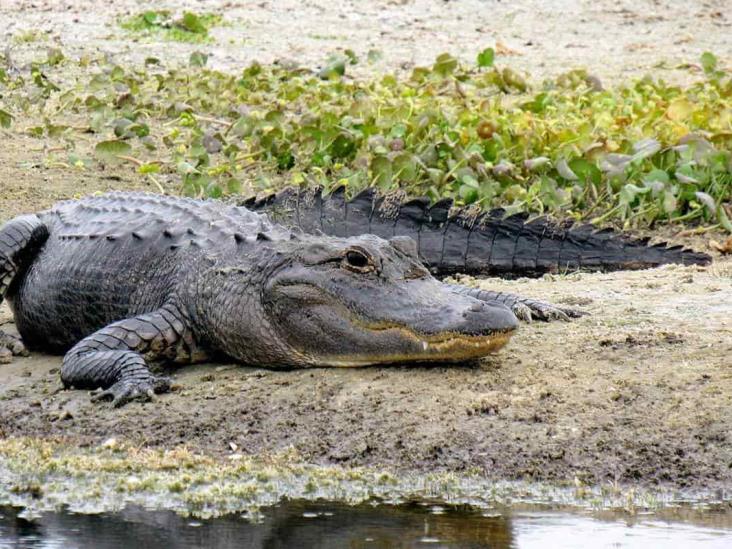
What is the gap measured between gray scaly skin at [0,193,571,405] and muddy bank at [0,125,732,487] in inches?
4.3

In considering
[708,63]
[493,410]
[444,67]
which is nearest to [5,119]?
[444,67]

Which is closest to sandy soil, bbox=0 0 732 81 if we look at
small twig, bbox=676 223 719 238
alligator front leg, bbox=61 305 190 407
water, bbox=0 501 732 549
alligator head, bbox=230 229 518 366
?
small twig, bbox=676 223 719 238

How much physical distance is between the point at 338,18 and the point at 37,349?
8621 millimetres

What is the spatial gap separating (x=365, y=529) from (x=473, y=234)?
377 cm

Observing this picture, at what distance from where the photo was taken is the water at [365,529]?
3.87m

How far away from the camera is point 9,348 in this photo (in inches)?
250

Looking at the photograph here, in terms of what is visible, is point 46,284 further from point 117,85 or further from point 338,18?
point 338,18

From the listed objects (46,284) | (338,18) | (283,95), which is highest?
(338,18)

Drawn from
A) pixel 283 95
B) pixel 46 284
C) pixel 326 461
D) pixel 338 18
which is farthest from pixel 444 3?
pixel 326 461

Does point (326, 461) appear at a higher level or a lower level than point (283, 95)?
lower

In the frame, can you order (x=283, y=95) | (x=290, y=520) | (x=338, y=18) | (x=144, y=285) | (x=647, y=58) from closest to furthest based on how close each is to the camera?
1. (x=290, y=520)
2. (x=144, y=285)
3. (x=283, y=95)
4. (x=647, y=58)
5. (x=338, y=18)

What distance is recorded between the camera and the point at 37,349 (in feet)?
21.1

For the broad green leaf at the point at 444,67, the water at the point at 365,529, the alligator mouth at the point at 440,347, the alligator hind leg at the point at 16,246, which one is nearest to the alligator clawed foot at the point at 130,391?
the alligator mouth at the point at 440,347

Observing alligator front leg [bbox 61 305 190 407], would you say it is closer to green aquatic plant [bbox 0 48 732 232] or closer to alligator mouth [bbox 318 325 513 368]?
alligator mouth [bbox 318 325 513 368]
